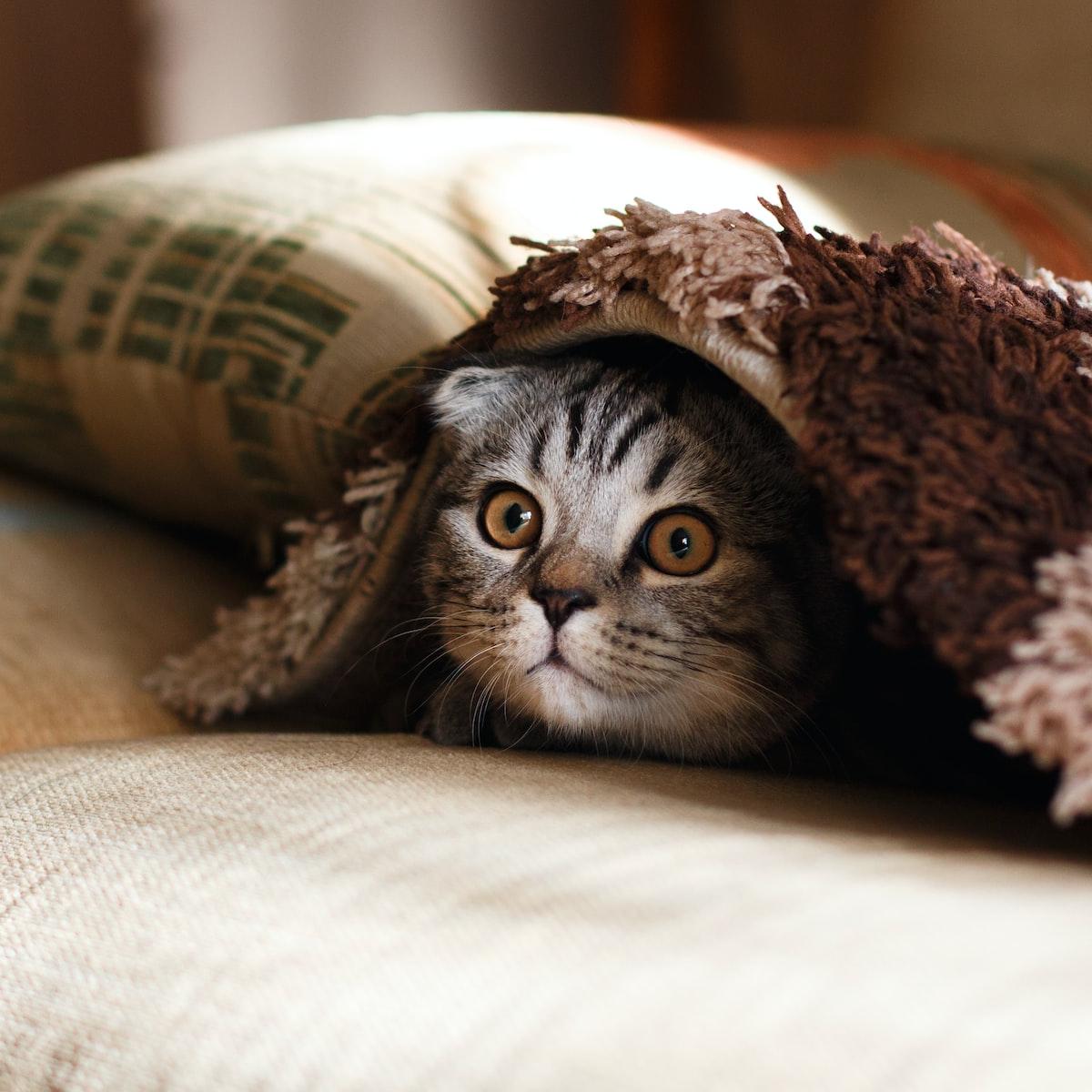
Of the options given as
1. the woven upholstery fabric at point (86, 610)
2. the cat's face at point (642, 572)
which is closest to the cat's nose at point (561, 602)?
the cat's face at point (642, 572)

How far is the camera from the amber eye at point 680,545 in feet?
2.44

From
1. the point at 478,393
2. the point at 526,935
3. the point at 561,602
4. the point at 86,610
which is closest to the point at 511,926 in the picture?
the point at 526,935

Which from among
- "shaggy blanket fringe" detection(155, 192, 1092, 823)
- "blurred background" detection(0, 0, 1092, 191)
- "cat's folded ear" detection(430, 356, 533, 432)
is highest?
"blurred background" detection(0, 0, 1092, 191)

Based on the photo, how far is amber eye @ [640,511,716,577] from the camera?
744mm

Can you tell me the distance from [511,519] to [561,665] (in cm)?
12

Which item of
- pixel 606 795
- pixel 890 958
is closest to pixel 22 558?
pixel 606 795

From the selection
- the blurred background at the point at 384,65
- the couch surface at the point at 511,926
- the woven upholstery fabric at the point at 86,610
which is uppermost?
the blurred background at the point at 384,65

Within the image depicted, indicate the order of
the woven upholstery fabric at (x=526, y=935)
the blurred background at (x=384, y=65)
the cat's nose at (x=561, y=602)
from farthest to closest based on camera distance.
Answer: the blurred background at (x=384, y=65) < the cat's nose at (x=561, y=602) < the woven upholstery fabric at (x=526, y=935)

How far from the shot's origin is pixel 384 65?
232 cm

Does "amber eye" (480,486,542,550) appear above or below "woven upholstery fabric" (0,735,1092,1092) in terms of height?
above

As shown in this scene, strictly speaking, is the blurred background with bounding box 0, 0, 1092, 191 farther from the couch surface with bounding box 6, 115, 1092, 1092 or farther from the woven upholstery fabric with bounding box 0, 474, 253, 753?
the couch surface with bounding box 6, 115, 1092, 1092

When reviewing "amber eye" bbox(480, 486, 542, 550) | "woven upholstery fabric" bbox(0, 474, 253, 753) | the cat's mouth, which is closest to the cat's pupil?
"amber eye" bbox(480, 486, 542, 550)

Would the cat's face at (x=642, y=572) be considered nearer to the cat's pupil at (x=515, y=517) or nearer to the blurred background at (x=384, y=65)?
the cat's pupil at (x=515, y=517)

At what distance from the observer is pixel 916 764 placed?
0.73 m
